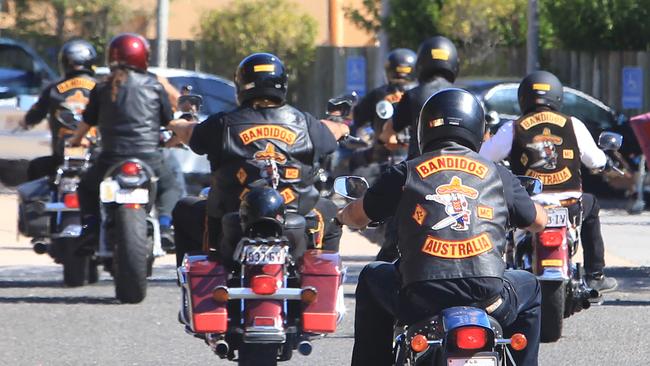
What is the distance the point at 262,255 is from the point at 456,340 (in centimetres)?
166

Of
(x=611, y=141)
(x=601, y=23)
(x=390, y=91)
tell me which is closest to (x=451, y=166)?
(x=611, y=141)

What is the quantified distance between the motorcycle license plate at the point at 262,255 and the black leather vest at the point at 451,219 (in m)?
1.06

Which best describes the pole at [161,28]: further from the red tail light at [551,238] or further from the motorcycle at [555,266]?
the red tail light at [551,238]

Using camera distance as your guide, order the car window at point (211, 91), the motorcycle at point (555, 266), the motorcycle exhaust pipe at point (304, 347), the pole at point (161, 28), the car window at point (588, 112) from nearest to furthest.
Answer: the motorcycle exhaust pipe at point (304, 347) → the motorcycle at point (555, 266) → the car window at point (211, 91) → the car window at point (588, 112) → the pole at point (161, 28)

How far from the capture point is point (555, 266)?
365 inches

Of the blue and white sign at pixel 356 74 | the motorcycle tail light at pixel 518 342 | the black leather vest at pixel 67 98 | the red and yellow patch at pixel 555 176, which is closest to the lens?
the motorcycle tail light at pixel 518 342

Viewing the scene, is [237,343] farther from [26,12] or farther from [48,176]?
[26,12]

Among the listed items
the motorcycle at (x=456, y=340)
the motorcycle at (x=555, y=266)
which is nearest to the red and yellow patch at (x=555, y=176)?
the motorcycle at (x=555, y=266)

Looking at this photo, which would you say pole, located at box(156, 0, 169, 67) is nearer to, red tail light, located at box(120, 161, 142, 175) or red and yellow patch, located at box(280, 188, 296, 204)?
red tail light, located at box(120, 161, 142, 175)

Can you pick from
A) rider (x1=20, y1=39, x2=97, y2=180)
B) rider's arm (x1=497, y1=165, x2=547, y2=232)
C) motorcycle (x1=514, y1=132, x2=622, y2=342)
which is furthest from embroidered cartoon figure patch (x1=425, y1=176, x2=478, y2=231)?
rider (x1=20, y1=39, x2=97, y2=180)

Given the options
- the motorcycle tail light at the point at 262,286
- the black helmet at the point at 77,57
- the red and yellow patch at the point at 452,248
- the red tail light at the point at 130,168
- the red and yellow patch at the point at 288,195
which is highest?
the black helmet at the point at 77,57

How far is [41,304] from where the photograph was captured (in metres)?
11.0

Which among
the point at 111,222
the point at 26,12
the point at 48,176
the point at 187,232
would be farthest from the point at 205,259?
the point at 26,12

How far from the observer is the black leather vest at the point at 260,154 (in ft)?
26.3
